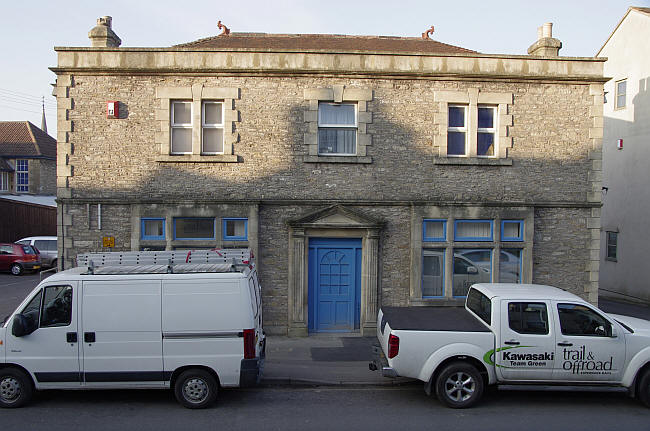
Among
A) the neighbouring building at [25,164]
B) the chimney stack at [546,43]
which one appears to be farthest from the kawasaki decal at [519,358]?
the neighbouring building at [25,164]

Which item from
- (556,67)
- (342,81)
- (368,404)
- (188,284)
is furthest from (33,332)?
(556,67)

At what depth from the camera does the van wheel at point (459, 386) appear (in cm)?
671

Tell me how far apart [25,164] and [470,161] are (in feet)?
119

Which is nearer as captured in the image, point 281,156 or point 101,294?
point 101,294

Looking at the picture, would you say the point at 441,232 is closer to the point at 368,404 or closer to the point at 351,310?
the point at 351,310

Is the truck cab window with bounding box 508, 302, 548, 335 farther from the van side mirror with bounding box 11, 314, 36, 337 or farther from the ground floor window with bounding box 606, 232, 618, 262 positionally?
the ground floor window with bounding box 606, 232, 618, 262

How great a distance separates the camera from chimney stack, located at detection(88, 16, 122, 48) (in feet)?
36.3

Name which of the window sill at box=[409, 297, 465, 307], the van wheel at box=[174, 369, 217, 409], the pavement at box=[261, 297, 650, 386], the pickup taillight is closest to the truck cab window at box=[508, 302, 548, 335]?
the pickup taillight

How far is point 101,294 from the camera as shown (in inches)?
262

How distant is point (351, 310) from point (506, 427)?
16.8 ft

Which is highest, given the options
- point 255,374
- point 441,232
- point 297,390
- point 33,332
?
point 441,232

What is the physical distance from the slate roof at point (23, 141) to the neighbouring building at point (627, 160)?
38.4 meters

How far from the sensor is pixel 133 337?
21.7 ft

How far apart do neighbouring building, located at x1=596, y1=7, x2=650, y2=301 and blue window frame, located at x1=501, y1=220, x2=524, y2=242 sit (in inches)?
377
